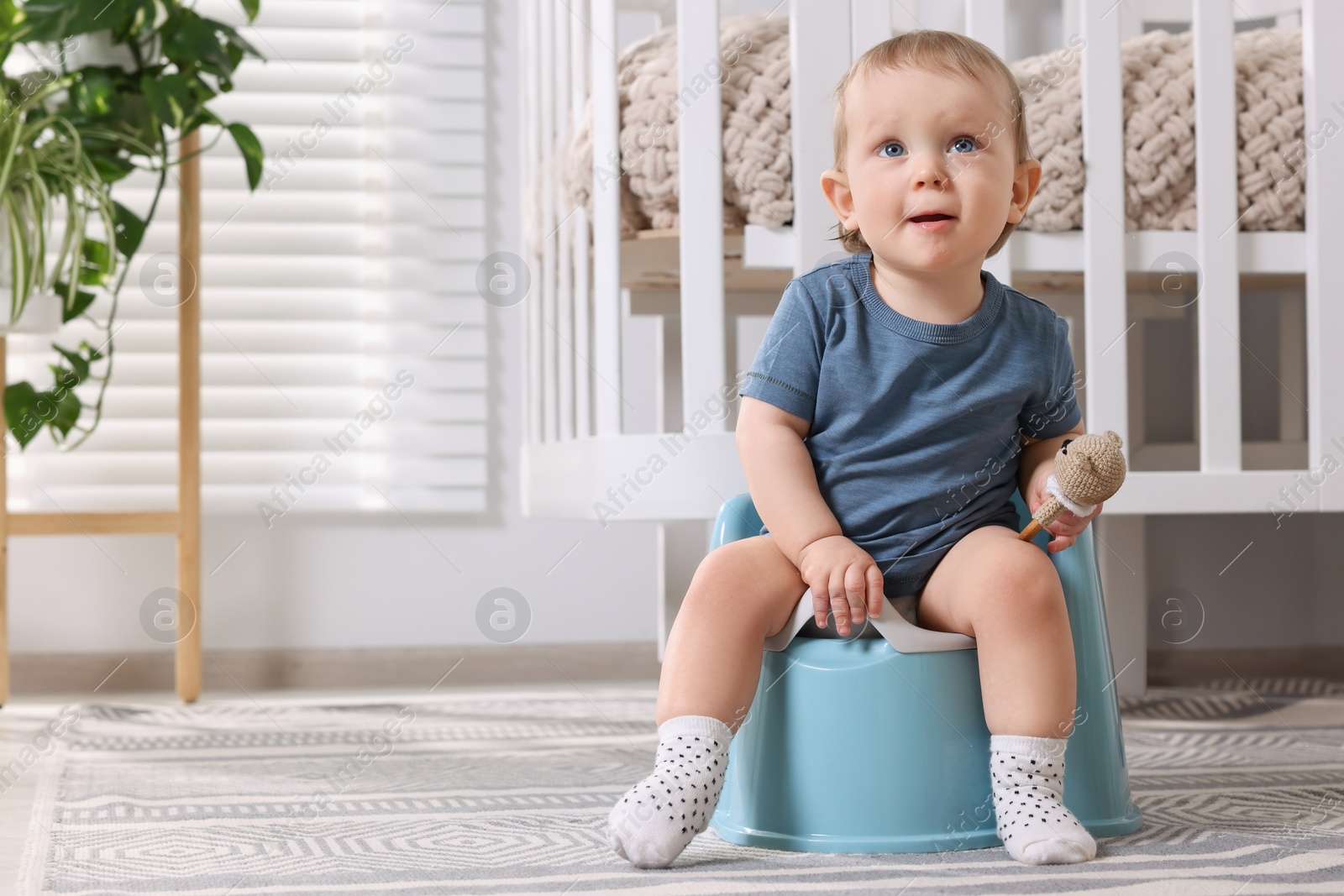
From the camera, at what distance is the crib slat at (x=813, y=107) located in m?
1.00

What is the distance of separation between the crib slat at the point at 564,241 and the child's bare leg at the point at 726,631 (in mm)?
458

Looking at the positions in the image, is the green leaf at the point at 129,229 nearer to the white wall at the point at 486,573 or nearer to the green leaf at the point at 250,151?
Result: the green leaf at the point at 250,151

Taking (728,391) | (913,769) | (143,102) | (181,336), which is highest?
(143,102)

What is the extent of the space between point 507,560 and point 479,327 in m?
0.34

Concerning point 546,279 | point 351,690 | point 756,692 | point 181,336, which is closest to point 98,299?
point 181,336

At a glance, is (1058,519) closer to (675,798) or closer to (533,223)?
(675,798)

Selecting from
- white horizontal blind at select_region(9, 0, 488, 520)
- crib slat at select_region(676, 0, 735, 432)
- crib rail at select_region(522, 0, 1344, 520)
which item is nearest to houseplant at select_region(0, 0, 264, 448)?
white horizontal blind at select_region(9, 0, 488, 520)

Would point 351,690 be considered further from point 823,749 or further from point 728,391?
point 823,749

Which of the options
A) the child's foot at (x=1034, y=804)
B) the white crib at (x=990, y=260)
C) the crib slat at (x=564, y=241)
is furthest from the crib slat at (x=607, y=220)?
the child's foot at (x=1034, y=804)

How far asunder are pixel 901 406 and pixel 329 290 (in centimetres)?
116

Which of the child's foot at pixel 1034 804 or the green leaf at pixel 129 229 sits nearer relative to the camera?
the child's foot at pixel 1034 804

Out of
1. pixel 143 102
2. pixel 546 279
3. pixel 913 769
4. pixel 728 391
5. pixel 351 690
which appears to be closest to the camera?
pixel 913 769

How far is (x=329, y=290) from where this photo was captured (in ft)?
5.69

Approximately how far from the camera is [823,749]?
717mm
